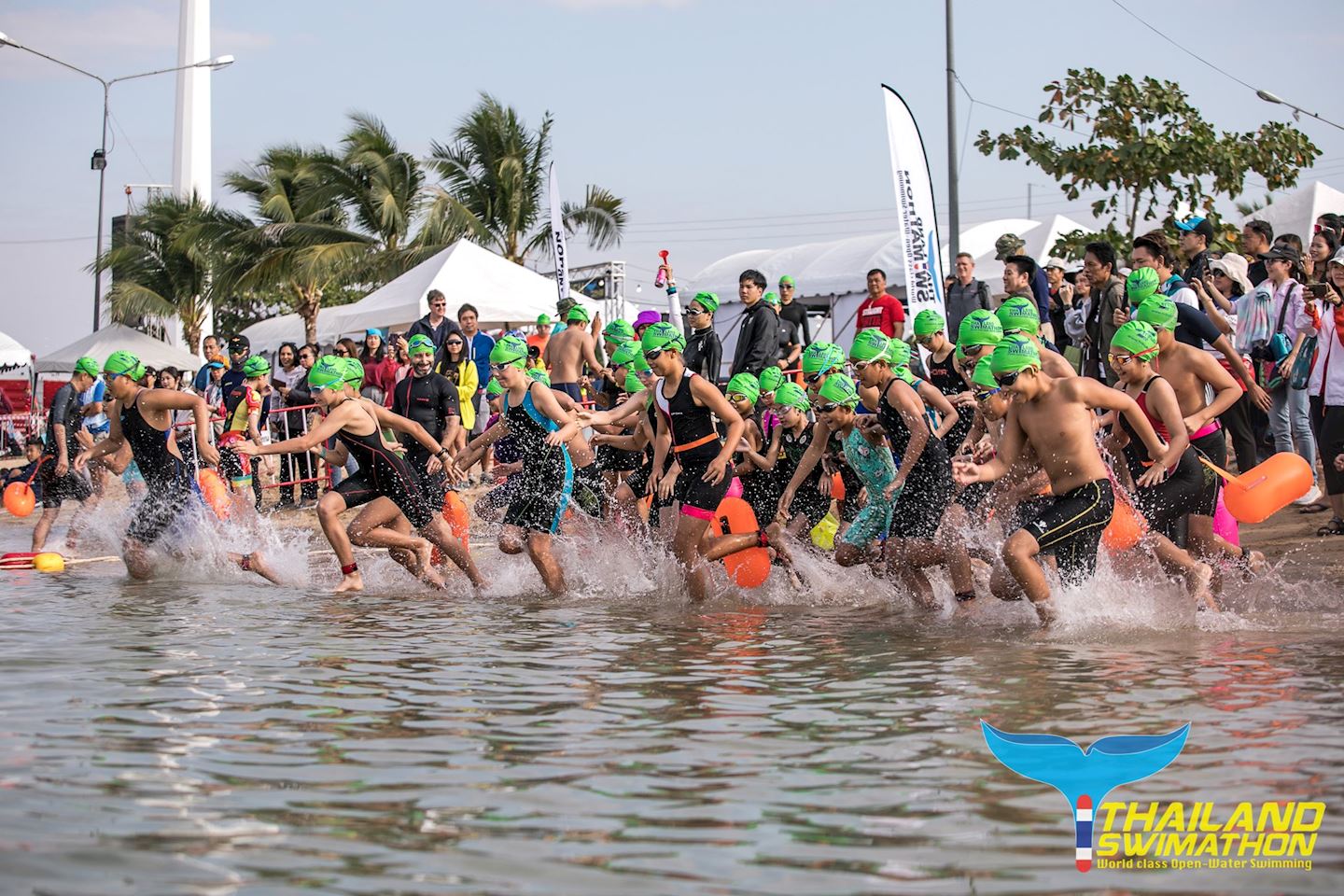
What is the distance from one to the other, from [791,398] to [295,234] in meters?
23.9

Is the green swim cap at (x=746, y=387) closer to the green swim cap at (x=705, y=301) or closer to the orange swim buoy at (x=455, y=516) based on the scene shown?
the green swim cap at (x=705, y=301)

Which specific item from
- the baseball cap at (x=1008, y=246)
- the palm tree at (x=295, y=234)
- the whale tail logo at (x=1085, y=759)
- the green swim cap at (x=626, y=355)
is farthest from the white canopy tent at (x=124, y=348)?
the whale tail logo at (x=1085, y=759)

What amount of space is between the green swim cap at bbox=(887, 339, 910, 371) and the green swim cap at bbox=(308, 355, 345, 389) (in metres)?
3.92

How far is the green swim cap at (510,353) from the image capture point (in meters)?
10.1

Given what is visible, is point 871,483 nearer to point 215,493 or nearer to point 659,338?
point 659,338

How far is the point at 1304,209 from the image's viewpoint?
56.3 feet

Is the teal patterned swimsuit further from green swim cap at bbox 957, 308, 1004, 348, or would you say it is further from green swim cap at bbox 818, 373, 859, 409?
green swim cap at bbox 957, 308, 1004, 348

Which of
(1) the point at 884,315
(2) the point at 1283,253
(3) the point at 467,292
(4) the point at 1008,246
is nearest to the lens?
(2) the point at 1283,253

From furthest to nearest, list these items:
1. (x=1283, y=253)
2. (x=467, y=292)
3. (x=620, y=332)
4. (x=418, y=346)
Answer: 1. (x=467, y=292)
2. (x=418, y=346)
3. (x=620, y=332)
4. (x=1283, y=253)

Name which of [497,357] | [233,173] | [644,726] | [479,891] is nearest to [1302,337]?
[497,357]

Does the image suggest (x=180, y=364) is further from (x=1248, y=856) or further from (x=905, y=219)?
(x=1248, y=856)

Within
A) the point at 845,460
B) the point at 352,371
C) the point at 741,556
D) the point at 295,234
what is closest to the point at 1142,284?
the point at 845,460

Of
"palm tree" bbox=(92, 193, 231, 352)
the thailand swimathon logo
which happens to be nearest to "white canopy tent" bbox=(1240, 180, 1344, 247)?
the thailand swimathon logo

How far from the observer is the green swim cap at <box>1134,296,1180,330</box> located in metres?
8.24
